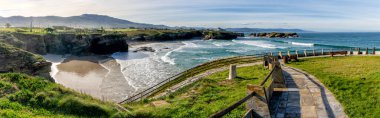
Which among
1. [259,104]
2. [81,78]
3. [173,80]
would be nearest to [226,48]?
[81,78]

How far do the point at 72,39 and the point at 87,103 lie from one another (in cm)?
5762

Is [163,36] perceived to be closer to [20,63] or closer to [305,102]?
[20,63]

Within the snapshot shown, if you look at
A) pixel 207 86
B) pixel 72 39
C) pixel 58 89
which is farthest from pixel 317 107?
pixel 72 39

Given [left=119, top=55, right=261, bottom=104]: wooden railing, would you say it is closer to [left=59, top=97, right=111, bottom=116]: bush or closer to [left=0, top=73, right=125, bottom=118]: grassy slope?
[left=0, top=73, right=125, bottom=118]: grassy slope

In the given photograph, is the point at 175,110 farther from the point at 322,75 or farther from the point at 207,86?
the point at 322,75

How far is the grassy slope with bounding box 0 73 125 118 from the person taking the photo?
10.7 metres

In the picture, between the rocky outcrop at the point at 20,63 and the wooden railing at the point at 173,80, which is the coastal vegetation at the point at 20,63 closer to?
the rocky outcrop at the point at 20,63

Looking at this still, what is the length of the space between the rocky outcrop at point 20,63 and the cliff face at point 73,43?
31.8 meters

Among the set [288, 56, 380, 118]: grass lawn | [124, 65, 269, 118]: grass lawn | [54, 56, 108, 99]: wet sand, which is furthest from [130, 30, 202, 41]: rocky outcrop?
[288, 56, 380, 118]: grass lawn

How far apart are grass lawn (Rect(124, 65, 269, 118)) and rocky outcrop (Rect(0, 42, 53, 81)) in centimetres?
995

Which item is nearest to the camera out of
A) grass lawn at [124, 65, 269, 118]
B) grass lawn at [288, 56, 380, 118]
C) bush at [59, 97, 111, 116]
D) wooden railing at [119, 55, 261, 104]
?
grass lawn at [288, 56, 380, 118]

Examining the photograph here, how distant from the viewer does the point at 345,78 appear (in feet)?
54.1

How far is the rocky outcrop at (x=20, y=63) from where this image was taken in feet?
63.5

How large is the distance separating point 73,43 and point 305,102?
60.4 m
